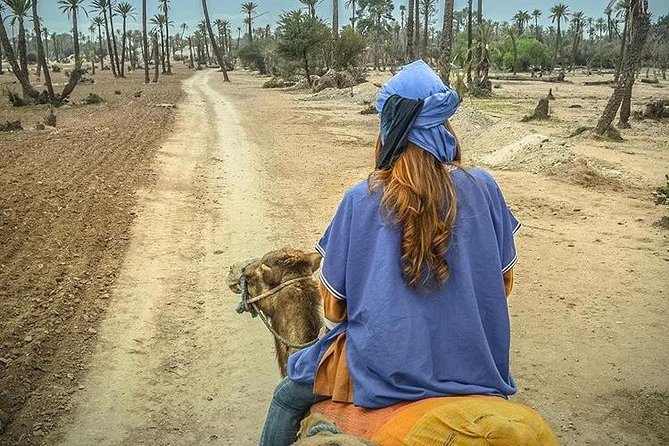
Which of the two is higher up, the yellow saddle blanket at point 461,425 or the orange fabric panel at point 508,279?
the orange fabric panel at point 508,279

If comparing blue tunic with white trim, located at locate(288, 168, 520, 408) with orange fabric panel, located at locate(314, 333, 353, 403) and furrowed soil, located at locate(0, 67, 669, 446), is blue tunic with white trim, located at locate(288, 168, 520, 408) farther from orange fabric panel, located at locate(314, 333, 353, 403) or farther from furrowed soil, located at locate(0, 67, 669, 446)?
furrowed soil, located at locate(0, 67, 669, 446)

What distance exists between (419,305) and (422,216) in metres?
0.28

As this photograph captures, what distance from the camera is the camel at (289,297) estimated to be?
295 centimetres

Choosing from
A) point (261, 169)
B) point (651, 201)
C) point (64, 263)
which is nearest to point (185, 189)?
point (261, 169)

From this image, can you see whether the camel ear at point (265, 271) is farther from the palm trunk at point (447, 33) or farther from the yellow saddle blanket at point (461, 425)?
the palm trunk at point (447, 33)

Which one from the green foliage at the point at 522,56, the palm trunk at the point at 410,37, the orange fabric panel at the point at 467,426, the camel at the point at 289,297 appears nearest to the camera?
the orange fabric panel at the point at 467,426

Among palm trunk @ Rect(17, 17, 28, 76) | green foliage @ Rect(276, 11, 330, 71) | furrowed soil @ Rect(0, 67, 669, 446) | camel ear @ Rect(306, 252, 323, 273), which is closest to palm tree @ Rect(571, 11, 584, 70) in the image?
green foliage @ Rect(276, 11, 330, 71)

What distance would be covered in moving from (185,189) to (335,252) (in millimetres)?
8186

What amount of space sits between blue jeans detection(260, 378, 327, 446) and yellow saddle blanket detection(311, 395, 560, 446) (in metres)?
0.49

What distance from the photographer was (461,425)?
5.50 ft

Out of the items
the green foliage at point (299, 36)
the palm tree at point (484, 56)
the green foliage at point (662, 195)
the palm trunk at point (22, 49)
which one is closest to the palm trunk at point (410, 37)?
the palm tree at point (484, 56)

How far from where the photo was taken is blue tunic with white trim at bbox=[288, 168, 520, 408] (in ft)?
6.39

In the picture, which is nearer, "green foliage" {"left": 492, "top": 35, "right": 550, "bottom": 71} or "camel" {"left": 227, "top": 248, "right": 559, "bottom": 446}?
"camel" {"left": 227, "top": 248, "right": 559, "bottom": 446}

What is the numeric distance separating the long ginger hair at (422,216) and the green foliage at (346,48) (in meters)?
39.2
